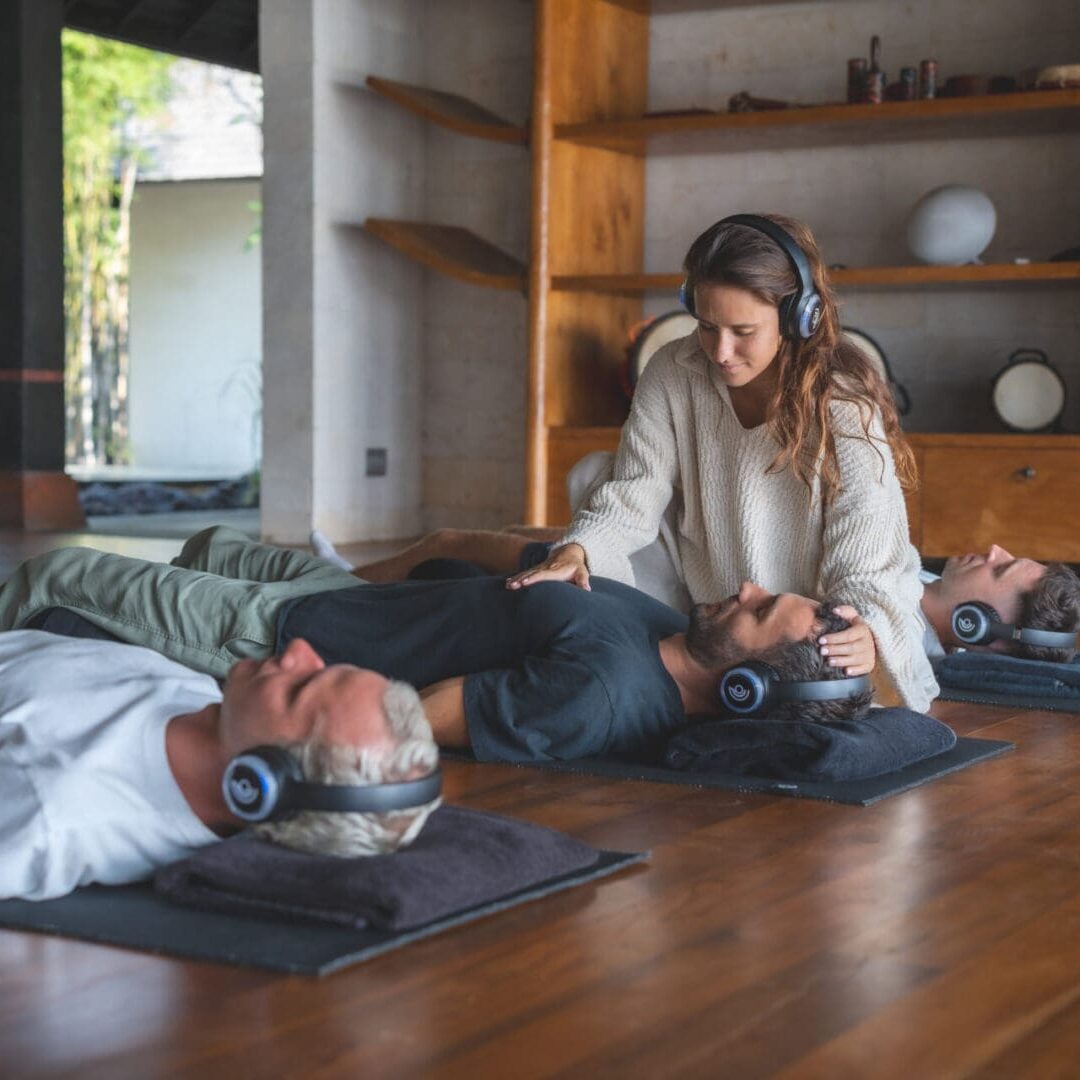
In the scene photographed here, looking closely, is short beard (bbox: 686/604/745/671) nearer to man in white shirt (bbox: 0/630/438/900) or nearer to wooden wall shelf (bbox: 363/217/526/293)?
man in white shirt (bbox: 0/630/438/900)

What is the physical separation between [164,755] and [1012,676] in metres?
2.17

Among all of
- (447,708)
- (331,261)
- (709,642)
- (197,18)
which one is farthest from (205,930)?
(197,18)

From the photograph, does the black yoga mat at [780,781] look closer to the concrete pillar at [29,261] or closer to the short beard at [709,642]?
the short beard at [709,642]

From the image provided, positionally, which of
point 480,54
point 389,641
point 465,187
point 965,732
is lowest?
point 965,732

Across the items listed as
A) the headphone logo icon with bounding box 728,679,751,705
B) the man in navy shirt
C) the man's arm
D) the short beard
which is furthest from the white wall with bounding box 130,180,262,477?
the headphone logo icon with bounding box 728,679,751,705

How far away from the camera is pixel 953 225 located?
18.2 feet

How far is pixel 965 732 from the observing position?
311cm

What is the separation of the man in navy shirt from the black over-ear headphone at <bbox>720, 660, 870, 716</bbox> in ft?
0.06

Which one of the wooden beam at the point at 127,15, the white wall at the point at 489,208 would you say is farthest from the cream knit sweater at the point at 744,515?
the wooden beam at the point at 127,15

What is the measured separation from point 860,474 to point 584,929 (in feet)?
4.43

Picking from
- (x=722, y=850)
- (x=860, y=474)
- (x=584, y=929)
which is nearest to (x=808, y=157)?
(x=860, y=474)

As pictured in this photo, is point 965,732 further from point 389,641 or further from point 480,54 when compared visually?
point 480,54

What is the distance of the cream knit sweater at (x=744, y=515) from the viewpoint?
2.86 meters

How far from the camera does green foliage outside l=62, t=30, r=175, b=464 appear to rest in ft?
40.5
